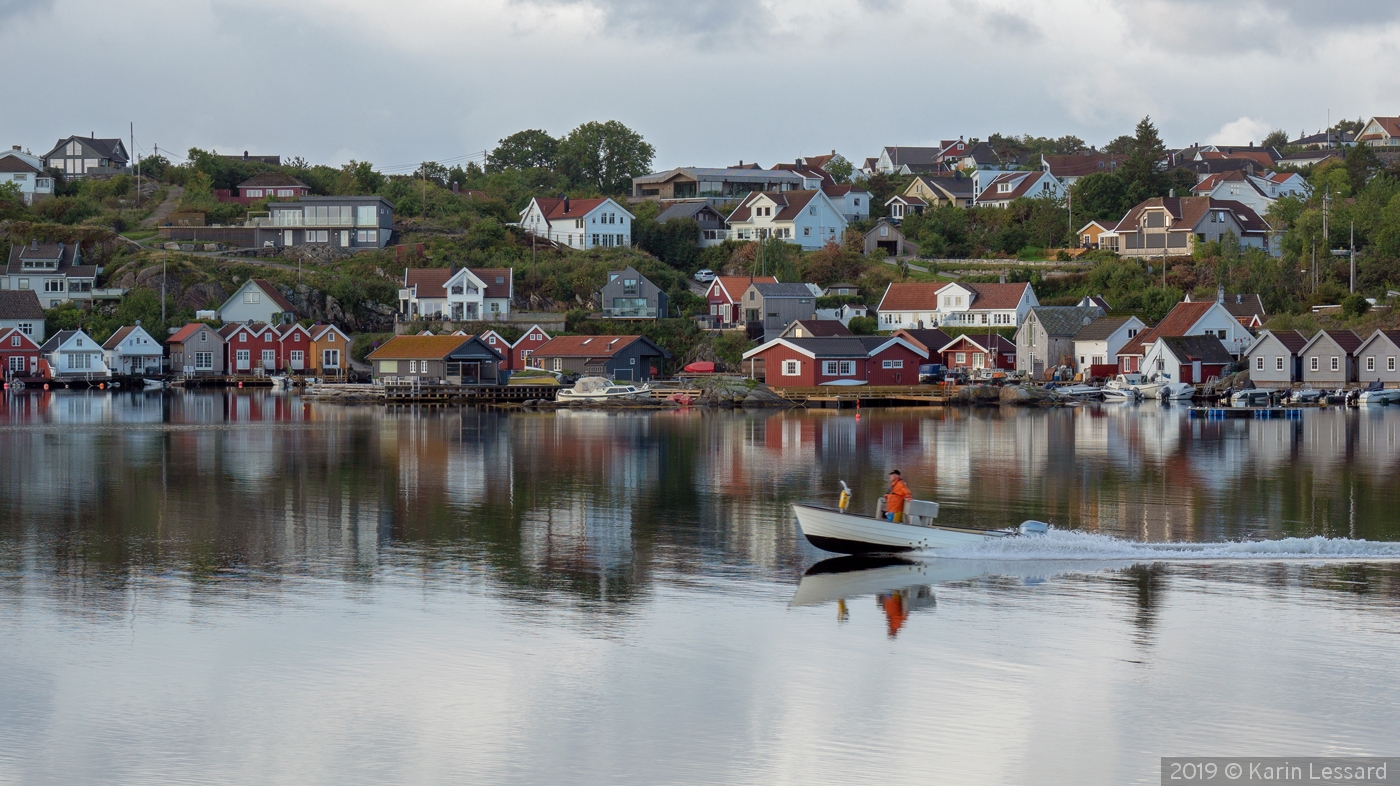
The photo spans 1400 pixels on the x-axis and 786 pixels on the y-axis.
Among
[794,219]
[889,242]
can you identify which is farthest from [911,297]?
[794,219]

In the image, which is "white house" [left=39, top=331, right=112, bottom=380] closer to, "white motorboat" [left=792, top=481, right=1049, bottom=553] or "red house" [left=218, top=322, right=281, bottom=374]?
"red house" [left=218, top=322, right=281, bottom=374]

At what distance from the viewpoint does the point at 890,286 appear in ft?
279

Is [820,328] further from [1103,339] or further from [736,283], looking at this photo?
[1103,339]

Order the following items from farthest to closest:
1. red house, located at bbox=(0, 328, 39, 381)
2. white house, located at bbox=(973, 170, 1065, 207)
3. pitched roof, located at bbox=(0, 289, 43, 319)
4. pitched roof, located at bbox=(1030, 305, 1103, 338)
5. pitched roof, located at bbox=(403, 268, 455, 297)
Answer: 1. white house, located at bbox=(973, 170, 1065, 207)
2. pitched roof, located at bbox=(403, 268, 455, 297)
3. pitched roof, located at bbox=(0, 289, 43, 319)
4. red house, located at bbox=(0, 328, 39, 381)
5. pitched roof, located at bbox=(1030, 305, 1103, 338)

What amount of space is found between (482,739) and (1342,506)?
2218 centimetres

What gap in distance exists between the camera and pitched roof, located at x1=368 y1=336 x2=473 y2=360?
77188 millimetres

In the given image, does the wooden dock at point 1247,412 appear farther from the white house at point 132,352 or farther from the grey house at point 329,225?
the white house at point 132,352

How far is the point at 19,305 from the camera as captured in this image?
88938 millimetres

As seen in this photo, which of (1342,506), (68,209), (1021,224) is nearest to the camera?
(1342,506)

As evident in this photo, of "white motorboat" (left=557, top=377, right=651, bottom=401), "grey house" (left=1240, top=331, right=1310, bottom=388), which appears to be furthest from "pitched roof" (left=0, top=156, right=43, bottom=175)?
"grey house" (left=1240, top=331, right=1310, bottom=388)

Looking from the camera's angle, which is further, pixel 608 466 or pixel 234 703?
pixel 608 466

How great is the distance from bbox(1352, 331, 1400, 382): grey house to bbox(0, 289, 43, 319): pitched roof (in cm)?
7956

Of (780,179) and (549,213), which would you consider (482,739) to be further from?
(780,179)

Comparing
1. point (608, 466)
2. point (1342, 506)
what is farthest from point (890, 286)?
point (1342, 506)
